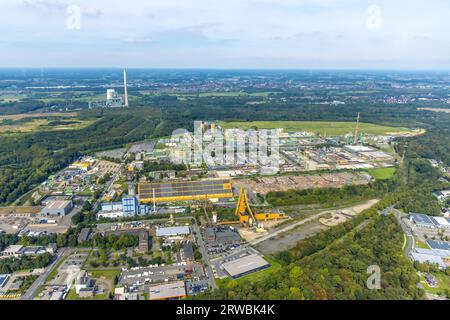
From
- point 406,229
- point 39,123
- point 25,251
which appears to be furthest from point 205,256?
point 39,123

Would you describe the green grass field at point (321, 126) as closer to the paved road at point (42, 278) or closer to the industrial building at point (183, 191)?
the industrial building at point (183, 191)

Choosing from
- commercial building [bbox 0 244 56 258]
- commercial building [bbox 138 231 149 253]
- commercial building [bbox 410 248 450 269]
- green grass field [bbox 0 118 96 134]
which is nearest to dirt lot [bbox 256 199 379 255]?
commercial building [bbox 410 248 450 269]

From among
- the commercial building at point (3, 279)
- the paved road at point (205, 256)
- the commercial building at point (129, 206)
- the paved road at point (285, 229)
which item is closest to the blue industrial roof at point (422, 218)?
the paved road at point (285, 229)

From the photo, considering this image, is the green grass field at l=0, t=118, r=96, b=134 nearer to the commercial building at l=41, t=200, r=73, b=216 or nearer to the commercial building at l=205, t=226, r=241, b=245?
the commercial building at l=41, t=200, r=73, b=216

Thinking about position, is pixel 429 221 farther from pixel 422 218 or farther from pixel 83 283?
pixel 83 283
